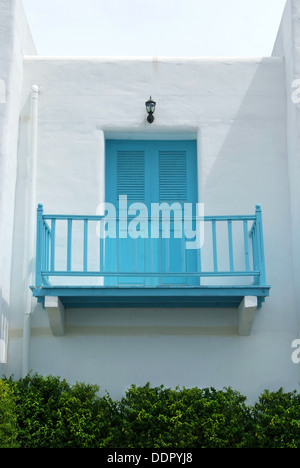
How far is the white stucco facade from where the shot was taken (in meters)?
10.9

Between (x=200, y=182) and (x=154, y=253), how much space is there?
1.15 metres

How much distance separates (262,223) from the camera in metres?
11.4

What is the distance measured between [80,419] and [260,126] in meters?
4.70

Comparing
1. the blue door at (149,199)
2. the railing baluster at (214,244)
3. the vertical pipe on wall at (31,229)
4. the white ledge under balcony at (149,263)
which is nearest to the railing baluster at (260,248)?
the white ledge under balcony at (149,263)

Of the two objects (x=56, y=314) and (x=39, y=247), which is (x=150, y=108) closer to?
(x=39, y=247)

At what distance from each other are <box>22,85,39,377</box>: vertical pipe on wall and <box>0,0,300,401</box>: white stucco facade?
0.05ft

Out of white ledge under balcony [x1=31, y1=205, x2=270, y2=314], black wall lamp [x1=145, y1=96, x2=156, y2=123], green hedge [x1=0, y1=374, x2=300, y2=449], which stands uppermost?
black wall lamp [x1=145, y1=96, x2=156, y2=123]

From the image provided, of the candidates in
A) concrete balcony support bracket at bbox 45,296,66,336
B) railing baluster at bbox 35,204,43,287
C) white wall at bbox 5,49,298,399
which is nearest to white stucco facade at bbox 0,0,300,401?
white wall at bbox 5,49,298,399

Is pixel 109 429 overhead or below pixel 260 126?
below

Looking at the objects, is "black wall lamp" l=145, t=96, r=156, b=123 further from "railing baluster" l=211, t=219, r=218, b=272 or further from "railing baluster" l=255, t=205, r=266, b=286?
"railing baluster" l=255, t=205, r=266, b=286

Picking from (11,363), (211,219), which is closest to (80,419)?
(11,363)

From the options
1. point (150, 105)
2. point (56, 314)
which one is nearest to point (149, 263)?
point (56, 314)
